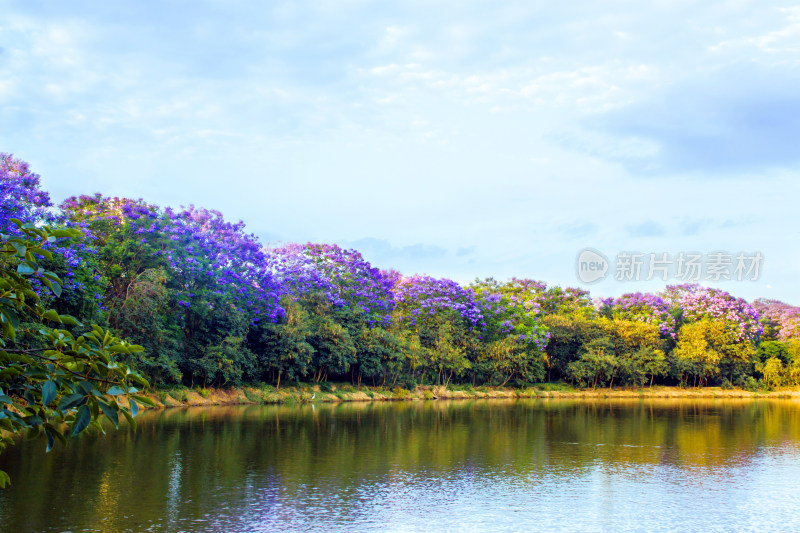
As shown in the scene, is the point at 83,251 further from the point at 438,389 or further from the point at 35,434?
the point at 438,389

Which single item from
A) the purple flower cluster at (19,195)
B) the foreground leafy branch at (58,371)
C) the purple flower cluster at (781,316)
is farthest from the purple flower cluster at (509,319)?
the foreground leafy branch at (58,371)

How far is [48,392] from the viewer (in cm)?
356

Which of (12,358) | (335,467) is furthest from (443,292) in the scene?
(12,358)

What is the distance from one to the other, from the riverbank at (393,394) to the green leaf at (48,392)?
28855 mm

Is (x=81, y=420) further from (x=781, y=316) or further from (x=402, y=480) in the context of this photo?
(x=781, y=316)

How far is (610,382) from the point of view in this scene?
58125 millimetres

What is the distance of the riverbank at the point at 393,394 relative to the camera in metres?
35.8

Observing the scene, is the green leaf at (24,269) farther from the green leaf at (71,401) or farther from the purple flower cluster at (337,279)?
the purple flower cluster at (337,279)

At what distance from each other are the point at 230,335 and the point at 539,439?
65.3 ft

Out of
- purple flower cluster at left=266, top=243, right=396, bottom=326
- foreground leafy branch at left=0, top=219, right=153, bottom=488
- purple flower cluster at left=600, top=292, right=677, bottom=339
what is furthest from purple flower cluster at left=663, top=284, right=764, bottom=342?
foreground leafy branch at left=0, top=219, right=153, bottom=488

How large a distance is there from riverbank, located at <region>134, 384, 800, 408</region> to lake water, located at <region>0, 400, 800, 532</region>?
35.3 ft

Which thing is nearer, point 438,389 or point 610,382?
point 438,389

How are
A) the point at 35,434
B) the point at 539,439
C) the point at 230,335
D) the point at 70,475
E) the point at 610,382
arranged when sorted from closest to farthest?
the point at 35,434
the point at 70,475
the point at 539,439
the point at 230,335
the point at 610,382

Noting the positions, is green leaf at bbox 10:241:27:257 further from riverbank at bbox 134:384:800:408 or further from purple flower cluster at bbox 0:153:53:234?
riverbank at bbox 134:384:800:408
